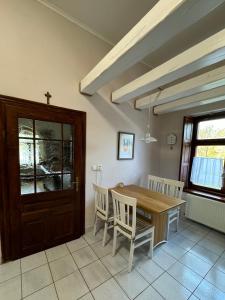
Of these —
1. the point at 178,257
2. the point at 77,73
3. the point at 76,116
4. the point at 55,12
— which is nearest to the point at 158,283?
the point at 178,257

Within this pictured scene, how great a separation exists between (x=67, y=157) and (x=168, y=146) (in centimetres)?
240

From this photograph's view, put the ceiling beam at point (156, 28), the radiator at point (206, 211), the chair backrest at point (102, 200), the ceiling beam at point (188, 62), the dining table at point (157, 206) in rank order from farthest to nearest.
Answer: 1. the radiator at point (206, 211)
2. the chair backrest at point (102, 200)
3. the dining table at point (157, 206)
4. the ceiling beam at point (188, 62)
5. the ceiling beam at point (156, 28)

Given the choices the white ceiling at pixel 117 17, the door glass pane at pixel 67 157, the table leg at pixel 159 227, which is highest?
the white ceiling at pixel 117 17

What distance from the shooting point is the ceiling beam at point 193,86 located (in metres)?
1.74

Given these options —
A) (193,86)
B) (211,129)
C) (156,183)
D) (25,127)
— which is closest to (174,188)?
(156,183)

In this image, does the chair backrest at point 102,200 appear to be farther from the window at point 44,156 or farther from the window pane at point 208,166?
the window pane at point 208,166

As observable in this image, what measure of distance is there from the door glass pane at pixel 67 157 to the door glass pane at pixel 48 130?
16 cm

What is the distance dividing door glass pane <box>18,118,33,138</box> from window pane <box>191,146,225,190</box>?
10.4 ft

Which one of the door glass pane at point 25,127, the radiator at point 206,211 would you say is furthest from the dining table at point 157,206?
the door glass pane at point 25,127

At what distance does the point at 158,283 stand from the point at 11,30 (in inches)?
131

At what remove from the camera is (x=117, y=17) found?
2.04 metres

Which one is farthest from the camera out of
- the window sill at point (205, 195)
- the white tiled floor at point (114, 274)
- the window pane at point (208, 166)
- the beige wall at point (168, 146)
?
the beige wall at point (168, 146)

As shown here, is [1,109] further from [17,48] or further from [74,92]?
[74,92]

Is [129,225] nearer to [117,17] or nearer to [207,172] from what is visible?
[207,172]
